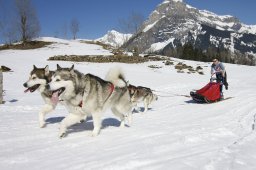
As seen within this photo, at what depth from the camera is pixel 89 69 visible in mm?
26578

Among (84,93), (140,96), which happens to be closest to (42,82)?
(84,93)

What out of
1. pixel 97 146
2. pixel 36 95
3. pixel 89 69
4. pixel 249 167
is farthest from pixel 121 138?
pixel 89 69

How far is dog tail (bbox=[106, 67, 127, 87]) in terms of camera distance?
7.12 metres

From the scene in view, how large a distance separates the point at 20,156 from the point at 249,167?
127 inches

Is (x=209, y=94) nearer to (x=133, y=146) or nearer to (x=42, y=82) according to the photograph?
(x=42, y=82)

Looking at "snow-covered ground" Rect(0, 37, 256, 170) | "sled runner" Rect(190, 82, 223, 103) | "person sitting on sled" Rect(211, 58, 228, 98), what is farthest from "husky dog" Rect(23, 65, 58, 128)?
"person sitting on sled" Rect(211, 58, 228, 98)

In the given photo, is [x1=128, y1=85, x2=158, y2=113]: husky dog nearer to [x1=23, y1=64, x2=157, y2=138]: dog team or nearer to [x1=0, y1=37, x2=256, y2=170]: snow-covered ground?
[x1=0, y1=37, x2=256, y2=170]: snow-covered ground

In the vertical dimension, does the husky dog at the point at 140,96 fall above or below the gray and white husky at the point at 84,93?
below

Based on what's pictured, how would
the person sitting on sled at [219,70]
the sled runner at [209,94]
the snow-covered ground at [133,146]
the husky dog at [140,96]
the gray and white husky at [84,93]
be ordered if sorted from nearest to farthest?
the snow-covered ground at [133,146], the gray and white husky at [84,93], the husky dog at [140,96], the sled runner at [209,94], the person sitting on sled at [219,70]

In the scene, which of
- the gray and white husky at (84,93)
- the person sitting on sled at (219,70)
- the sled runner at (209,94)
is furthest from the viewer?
the person sitting on sled at (219,70)

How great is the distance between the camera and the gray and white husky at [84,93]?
584 cm

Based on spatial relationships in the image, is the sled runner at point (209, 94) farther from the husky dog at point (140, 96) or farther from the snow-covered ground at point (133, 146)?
the snow-covered ground at point (133, 146)

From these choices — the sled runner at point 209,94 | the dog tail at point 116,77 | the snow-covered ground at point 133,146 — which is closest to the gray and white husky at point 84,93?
the dog tail at point 116,77

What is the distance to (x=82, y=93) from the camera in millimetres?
6137
